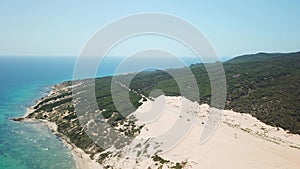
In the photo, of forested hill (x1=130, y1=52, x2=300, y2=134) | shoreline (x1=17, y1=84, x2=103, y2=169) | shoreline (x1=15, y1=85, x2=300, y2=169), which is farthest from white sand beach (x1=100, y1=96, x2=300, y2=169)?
forested hill (x1=130, y1=52, x2=300, y2=134)

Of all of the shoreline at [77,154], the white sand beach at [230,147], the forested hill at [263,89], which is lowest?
the shoreline at [77,154]

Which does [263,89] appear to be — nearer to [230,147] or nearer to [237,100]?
[237,100]

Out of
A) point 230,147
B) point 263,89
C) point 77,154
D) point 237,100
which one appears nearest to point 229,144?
point 230,147

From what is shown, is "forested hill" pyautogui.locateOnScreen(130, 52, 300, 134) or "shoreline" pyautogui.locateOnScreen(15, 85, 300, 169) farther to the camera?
"forested hill" pyautogui.locateOnScreen(130, 52, 300, 134)

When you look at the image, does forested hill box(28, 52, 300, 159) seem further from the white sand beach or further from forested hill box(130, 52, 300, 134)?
the white sand beach

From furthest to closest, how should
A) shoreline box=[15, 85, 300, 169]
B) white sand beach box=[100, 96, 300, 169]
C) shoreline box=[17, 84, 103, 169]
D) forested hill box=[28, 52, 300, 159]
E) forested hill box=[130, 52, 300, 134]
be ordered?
forested hill box=[130, 52, 300, 134], forested hill box=[28, 52, 300, 159], shoreline box=[17, 84, 103, 169], shoreline box=[15, 85, 300, 169], white sand beach box=[100, 96, 300, 169]

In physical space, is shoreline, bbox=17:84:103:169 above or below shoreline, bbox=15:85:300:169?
below

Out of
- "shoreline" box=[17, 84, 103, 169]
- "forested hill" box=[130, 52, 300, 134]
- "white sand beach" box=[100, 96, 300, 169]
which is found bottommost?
"shoreline" box=[17, 84, 103, 169]

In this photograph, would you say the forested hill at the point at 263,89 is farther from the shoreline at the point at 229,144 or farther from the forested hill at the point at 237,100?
the shoreline at the point at 229,144

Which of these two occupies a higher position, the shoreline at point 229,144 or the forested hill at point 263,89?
the forested hill at point 263,89

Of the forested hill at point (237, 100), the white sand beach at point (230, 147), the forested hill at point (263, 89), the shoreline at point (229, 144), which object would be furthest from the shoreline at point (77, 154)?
the forested hill at point (263, 89)

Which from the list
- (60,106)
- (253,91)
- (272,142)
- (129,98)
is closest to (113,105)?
(129,98)

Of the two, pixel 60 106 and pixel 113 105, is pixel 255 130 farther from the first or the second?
pixel 60 106
